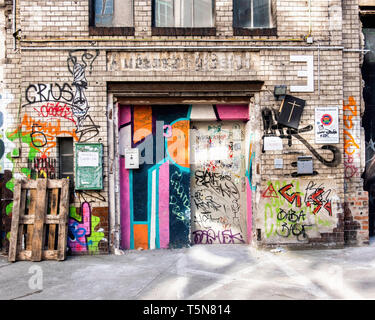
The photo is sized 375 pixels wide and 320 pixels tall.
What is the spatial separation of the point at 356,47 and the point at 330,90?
110cm

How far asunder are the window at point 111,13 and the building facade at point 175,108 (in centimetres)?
3

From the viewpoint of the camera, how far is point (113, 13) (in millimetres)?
7059

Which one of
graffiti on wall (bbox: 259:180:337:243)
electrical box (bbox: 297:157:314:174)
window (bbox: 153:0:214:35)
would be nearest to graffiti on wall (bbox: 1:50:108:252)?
window (bbox: 153:0:214:35)

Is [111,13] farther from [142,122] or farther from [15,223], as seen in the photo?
[15,223]

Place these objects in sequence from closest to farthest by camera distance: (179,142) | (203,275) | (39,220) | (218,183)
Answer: (203,275) < (39,220) < (179,142) < (218,183)

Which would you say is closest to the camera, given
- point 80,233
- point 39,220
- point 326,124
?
point 39,220

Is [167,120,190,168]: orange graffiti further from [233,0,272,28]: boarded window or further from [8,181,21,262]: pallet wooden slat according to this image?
[8,181,21,262]: pallet wooden slat

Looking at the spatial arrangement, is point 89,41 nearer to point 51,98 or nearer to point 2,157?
point 51,98

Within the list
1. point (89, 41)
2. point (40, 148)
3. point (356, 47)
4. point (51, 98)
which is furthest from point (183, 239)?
point (356, 47)

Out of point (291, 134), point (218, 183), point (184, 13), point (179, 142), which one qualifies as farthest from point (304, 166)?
point (184, 13)

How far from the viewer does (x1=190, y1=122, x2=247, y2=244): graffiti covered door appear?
750cm

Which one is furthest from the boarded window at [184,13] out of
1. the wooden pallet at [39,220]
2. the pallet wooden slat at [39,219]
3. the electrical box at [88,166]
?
the pallet wooden slat at [39,219]

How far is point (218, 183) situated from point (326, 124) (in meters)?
2.44

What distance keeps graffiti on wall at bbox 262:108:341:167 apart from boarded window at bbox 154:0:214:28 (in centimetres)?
217
